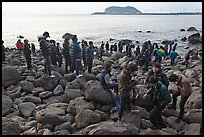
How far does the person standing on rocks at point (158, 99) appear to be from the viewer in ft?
24.9

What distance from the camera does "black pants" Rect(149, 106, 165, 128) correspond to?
793 cm

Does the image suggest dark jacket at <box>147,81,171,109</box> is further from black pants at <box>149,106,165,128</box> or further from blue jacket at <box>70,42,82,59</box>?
blue jacket at <box>70,42,82,59</box>

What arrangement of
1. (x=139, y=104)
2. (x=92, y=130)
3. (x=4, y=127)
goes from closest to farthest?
(x=92, y=130)
(x=4, y=127)
(x=139, y=104)

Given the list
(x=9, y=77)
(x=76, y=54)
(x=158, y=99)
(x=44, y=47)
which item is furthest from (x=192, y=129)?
(x=9, y=77)

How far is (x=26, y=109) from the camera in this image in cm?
1009

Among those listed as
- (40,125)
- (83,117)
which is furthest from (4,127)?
(83,117)

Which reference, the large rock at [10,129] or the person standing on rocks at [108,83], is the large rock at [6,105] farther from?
the person standing on rocks at [108,83]

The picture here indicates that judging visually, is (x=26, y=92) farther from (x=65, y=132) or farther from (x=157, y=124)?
(x=157, y=124)

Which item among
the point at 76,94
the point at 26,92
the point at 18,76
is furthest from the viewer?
the point at 18,76

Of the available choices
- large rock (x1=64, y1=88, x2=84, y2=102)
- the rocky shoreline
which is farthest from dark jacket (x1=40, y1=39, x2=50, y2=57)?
large rock (x1=64, y1=88, x2=84, y2=102)

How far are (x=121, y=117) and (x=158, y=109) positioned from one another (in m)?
1.21

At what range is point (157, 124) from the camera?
8047 millimetres

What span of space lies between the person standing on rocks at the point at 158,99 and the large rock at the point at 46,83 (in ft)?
19.2

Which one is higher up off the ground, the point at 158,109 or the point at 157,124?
the point at 158,109
